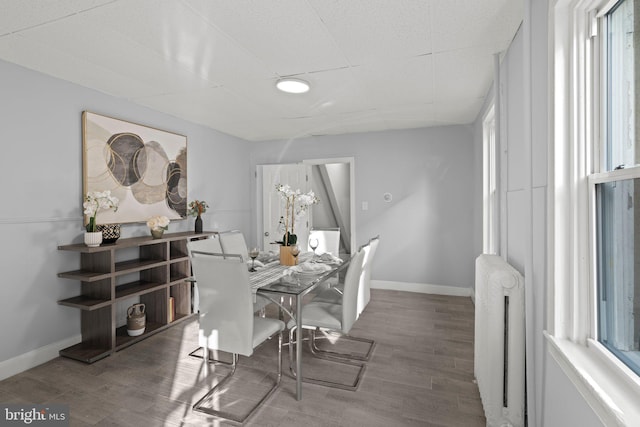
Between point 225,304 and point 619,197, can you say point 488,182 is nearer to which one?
point 619,197

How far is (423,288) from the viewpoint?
16.0 feet

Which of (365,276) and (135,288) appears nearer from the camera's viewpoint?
(365,276)

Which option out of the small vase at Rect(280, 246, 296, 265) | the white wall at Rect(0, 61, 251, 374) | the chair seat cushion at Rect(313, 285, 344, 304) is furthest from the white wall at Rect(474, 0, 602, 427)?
the white wall at Rect(0, 61, 251, 374)

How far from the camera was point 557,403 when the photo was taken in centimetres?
140

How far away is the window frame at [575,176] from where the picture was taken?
1.26 m

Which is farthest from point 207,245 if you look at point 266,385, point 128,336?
point 266,385

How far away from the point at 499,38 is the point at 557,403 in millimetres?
2230

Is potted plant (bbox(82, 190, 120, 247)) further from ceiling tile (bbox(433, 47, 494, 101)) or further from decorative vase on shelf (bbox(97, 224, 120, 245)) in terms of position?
ceiling tile (bbox(433, 47, 494, 101))

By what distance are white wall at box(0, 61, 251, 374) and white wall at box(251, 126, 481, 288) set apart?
11.3 ft

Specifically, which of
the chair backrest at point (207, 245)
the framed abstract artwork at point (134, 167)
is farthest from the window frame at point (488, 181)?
the framed abstract artwork at point (134, 167)

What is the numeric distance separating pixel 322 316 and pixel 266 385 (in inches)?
25.7

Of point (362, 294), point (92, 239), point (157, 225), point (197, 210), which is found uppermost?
point (197, 210)

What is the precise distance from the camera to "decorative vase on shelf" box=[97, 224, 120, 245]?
303 cm

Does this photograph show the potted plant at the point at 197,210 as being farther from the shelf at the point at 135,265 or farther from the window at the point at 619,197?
the window at the point at 619,197
